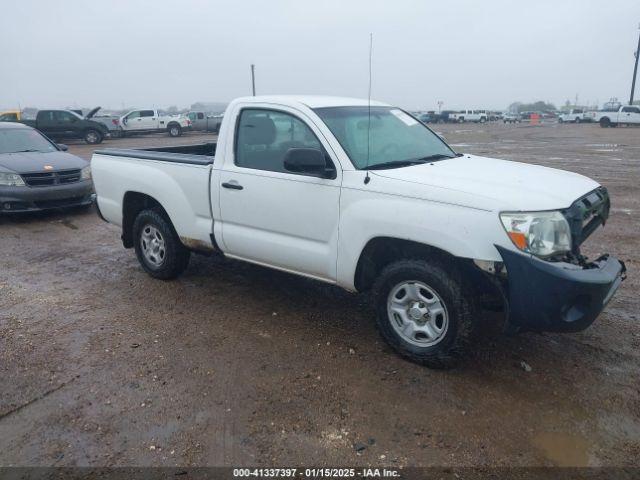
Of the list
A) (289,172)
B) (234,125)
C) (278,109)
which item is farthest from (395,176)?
(234,125)

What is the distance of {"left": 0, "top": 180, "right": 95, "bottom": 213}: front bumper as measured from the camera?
8.20 m

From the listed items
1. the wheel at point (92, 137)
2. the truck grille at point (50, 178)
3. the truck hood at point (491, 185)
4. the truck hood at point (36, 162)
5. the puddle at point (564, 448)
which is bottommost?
the puddle at point (564, 448)

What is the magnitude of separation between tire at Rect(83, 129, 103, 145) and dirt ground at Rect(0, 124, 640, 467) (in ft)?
72.4

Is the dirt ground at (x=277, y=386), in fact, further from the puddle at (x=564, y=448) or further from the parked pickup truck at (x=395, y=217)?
the parked pickup truck at (x=395, y=217)

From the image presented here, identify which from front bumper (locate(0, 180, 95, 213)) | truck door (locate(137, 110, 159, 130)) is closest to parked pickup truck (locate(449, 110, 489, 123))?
truck door (locate(137, 110, 159, 130))

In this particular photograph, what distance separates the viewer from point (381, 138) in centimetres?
443

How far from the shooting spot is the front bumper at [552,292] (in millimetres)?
3154

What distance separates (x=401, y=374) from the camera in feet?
12.2

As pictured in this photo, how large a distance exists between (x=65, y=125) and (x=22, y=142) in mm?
16972

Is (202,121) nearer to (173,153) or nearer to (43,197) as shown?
(43,197)

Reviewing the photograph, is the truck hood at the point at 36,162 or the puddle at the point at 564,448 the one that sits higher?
the truck hood at the point at 36,162

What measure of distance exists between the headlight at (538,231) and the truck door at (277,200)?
1.28 meters

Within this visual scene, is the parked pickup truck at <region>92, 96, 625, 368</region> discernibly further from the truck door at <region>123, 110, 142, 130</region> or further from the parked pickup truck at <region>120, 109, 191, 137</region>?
the parked pickup truck at <region>120, 109, 191, 137</region>

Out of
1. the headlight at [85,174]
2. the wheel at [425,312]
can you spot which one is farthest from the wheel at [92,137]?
the wheel at [425,312]
